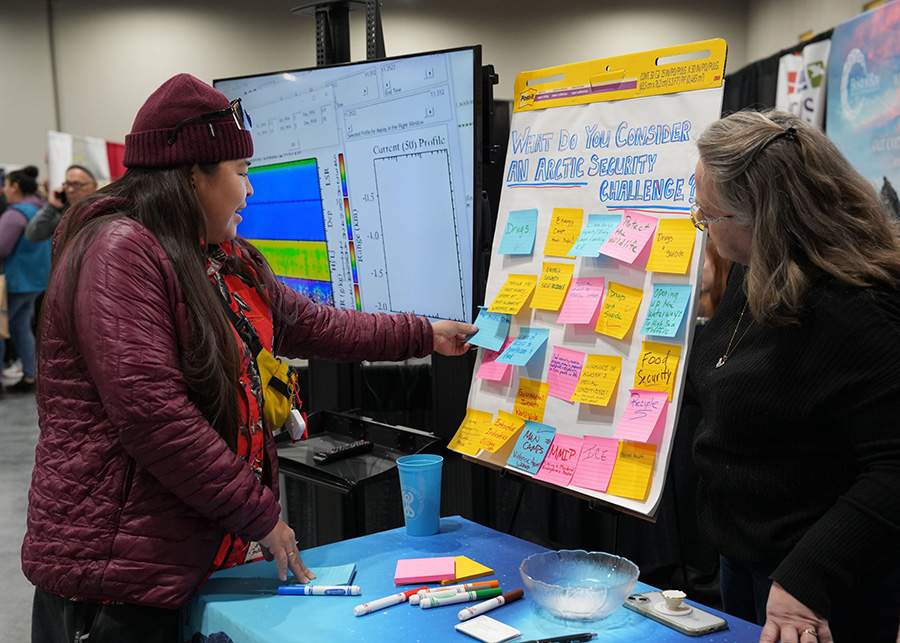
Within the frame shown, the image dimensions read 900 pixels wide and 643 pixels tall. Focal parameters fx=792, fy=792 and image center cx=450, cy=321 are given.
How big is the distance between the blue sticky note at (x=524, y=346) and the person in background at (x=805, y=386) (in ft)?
1.51

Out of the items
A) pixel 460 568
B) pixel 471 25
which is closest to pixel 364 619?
pixel 460 568

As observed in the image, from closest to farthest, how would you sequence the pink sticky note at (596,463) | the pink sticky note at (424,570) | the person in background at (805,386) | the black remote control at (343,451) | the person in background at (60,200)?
the person in background at (805,386) < the pink sticky note at (424,570) < the pink sticky note at (596,463) < the black remote control at (343,451) < the person in background at (60,200)

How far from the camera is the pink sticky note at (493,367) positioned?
1864mm

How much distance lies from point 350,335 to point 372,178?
1.62 feet

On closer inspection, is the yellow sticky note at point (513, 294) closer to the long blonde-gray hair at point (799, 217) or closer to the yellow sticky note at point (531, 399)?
the yellow sticky note at point (531, 399)

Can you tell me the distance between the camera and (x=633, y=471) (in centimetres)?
157

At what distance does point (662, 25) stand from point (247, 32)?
4296 mm

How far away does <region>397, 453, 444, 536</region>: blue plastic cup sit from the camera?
1.68m

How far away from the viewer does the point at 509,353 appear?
5.98ft

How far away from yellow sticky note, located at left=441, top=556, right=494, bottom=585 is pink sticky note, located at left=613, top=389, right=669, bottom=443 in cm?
37

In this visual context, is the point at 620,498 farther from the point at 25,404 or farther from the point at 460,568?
the point at 25,404

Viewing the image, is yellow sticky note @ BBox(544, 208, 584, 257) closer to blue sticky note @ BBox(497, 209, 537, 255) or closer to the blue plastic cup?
blue sticky note @ BBox(497, 209, 537, 255)

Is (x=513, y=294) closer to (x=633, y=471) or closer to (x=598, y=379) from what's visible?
(x=598, y=379)

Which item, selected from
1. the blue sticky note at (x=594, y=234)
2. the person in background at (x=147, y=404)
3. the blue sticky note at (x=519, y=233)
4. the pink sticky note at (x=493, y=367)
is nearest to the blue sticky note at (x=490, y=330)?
the pink sticky note at (x=493, y=367)
